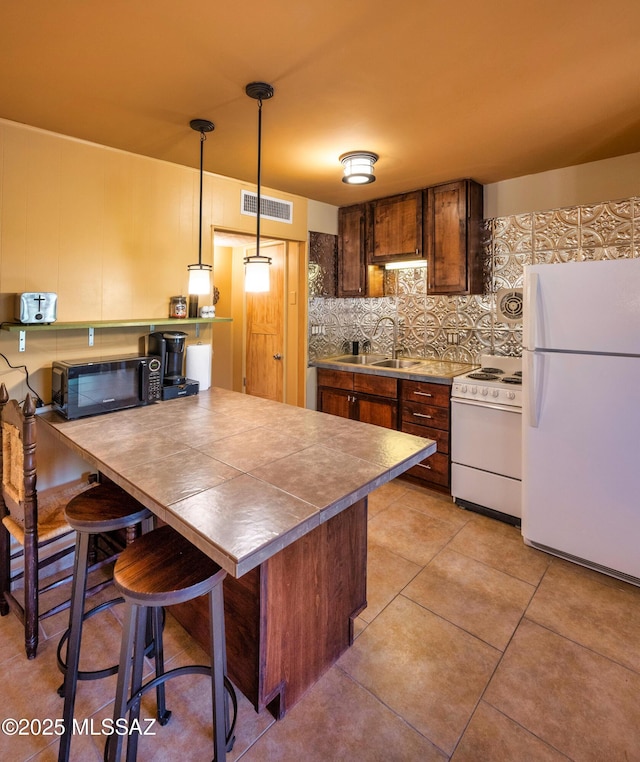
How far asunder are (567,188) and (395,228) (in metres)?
1.29

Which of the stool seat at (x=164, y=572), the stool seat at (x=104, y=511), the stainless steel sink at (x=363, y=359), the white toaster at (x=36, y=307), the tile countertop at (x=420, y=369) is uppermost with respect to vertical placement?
the white toaster at (x=36, y=307)

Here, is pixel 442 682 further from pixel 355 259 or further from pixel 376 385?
pixel 355 259

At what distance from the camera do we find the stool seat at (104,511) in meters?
1.47

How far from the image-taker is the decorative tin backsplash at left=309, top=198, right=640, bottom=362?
2.92 metres

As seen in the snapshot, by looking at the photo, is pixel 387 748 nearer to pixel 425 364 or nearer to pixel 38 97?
pixel 425 364

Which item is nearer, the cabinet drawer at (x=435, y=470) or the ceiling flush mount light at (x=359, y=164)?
the ceiling flush mount light at (x=359, y=164)

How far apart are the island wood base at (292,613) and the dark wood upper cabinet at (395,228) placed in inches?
100

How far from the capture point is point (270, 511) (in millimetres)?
1211

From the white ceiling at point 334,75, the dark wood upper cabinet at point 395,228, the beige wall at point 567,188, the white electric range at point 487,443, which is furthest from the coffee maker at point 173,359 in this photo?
the beige wall at point 567,188

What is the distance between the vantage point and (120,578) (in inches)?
47.2

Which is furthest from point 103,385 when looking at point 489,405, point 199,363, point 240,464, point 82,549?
point 489,405

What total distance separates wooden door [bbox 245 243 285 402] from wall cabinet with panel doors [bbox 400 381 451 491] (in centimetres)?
140

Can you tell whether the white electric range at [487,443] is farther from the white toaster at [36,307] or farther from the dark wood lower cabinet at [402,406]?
the white toaster at [36,307]

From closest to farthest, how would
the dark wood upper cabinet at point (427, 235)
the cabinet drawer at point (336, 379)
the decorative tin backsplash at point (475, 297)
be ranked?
1. the decorative tin backsplash at point (475, 297)
2. the dark wood upper cabinet at point (427, 235)
3. the cabinet drawer at point (336, 379)
